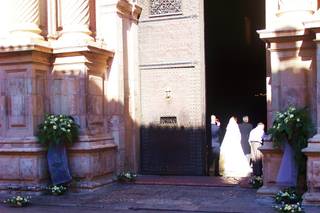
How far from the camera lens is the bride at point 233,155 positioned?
13.4 metres

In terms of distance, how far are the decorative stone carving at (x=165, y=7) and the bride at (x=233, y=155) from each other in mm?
3164

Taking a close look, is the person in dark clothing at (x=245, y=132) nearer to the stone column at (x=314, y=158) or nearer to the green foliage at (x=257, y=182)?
the green foliage at (x=257, y=182)

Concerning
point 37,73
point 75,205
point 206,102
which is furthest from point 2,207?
point 206,102

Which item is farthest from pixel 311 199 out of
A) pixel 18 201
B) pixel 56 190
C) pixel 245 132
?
pixel 245 132

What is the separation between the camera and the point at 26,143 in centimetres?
1073

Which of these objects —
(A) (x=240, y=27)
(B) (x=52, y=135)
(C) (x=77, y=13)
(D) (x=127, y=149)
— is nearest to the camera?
(B) (x=52, y=135)

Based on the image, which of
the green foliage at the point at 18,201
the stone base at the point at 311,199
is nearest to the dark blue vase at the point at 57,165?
the green foliage at the point at 18,201

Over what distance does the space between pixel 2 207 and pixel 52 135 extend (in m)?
1.67

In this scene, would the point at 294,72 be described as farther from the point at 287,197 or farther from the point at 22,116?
the point at 22,116

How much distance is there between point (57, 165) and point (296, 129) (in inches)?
186

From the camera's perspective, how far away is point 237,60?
747 inches

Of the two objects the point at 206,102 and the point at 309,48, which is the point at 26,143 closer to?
the point at 206,102

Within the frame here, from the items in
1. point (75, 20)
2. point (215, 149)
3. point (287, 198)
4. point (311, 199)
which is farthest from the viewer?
point (215, 149)

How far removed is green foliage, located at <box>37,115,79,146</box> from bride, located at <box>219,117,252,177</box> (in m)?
4.29
